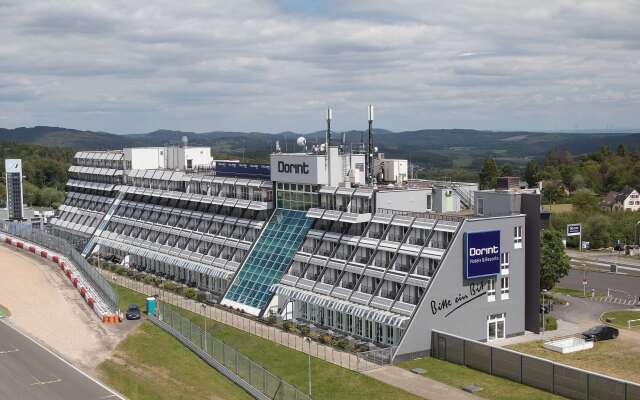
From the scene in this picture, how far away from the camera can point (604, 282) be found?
113 m

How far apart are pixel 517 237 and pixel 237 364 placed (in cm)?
3265

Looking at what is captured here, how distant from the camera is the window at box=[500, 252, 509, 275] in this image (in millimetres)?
77500

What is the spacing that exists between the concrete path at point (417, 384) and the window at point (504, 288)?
15.8 m

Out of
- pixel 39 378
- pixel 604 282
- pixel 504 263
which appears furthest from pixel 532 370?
pixel 604 282

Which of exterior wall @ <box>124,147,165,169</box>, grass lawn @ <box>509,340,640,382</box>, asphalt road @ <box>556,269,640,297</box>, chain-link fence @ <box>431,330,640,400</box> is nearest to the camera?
chain-link fence @ <box>431,330,640,400</box>

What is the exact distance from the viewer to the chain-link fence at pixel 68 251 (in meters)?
92.7

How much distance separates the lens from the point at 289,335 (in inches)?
3147

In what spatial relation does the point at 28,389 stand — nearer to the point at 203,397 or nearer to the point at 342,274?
the point at 203,397

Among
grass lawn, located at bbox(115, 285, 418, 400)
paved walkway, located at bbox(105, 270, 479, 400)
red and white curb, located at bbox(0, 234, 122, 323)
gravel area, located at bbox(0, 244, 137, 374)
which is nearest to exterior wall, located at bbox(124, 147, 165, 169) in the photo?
red and white curb, located at bbox(0, 234, 122, 323)

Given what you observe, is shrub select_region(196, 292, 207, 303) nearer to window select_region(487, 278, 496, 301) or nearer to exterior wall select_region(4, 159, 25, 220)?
window select_region(487, 278, 496, 301)

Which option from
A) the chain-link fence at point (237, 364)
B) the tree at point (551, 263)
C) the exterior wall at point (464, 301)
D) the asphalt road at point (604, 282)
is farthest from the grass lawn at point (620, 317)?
the chain-link fence at point (237, 364)

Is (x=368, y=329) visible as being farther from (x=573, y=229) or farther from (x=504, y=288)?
(x=573, y=229)

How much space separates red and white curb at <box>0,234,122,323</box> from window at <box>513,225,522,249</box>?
44.0 metres

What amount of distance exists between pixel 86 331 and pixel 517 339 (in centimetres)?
4546
